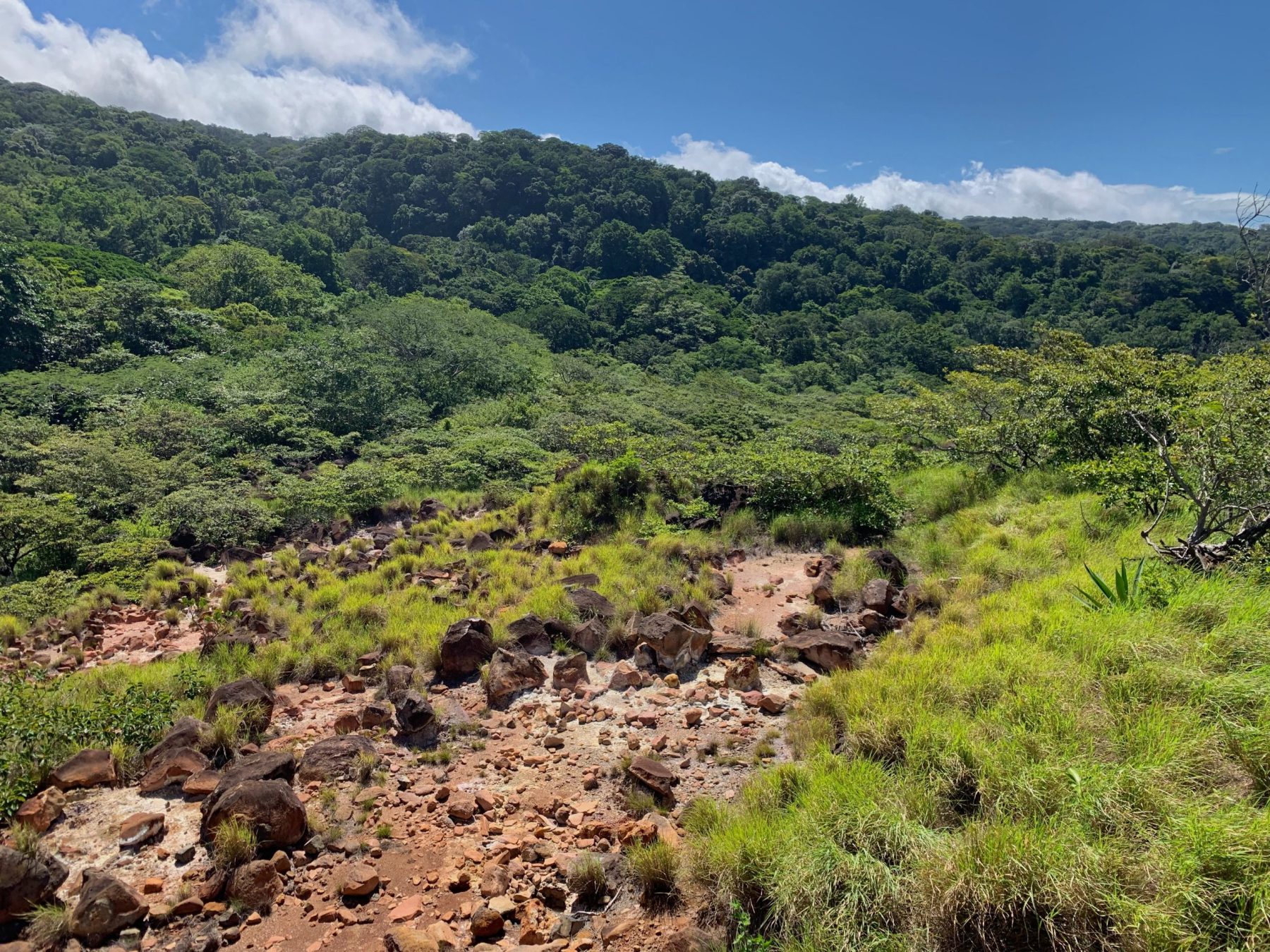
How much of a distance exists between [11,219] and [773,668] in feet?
169

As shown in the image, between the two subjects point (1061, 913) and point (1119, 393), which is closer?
point (1061, 913)

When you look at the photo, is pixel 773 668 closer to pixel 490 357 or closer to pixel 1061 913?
pixel 1061 913

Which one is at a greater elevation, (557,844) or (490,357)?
(490,357)

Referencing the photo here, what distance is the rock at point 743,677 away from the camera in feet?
20.0

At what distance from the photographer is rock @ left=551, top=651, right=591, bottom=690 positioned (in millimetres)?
A: 6312

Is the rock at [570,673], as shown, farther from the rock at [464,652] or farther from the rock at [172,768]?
the rock at [172,768]

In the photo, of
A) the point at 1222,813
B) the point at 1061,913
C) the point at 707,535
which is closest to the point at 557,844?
the point at 1061,913

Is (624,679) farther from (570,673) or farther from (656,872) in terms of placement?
(656,872)

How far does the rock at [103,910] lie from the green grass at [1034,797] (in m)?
3.13

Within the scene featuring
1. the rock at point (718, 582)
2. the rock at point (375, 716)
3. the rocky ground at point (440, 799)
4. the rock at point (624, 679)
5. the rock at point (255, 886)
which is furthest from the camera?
the rock at point (718, 582)

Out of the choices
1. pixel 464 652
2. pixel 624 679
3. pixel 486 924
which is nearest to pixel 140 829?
pixel 486 924

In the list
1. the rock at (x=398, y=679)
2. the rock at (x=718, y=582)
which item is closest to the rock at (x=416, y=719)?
the rock at (x=398, y=679)

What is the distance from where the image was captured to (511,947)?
3.46 m

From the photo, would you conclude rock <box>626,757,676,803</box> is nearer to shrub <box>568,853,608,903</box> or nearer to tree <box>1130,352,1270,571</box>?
shrub <box>568,853,608,903</box>
